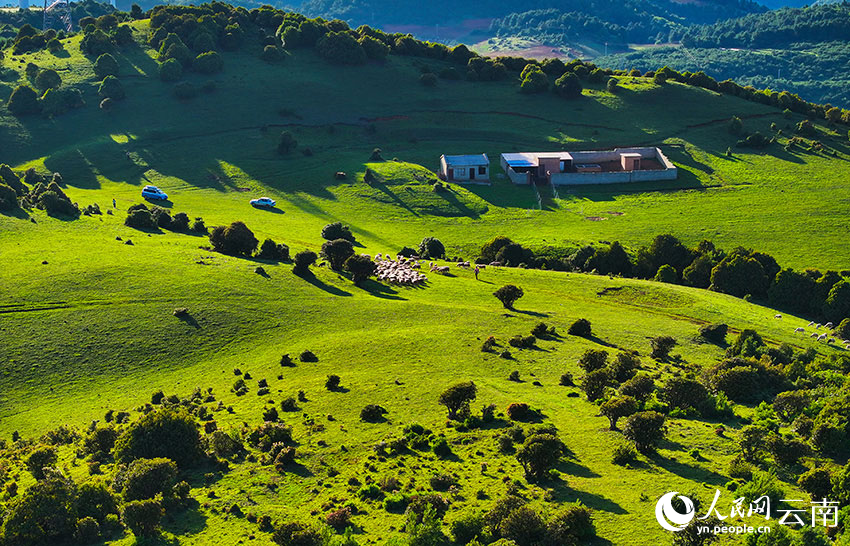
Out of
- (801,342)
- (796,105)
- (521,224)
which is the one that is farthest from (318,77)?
(801,342)

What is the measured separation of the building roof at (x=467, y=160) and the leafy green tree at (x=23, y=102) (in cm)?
8553

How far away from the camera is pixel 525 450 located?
48062 mm

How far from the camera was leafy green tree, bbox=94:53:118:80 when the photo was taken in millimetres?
172875

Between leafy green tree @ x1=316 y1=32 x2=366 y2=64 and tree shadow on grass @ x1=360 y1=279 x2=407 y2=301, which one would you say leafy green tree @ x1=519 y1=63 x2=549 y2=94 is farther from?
tree shadow on grass @ x1=360 y1=279 x2=407 y2=301

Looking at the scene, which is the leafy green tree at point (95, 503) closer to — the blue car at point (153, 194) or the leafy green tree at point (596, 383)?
the leafy green tree at point (596, 383)

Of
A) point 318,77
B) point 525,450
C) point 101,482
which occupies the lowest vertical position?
point 101,482

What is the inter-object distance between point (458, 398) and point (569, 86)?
136323 millimetres

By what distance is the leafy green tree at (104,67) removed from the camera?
173 meters

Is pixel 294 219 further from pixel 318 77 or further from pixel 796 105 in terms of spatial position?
pixel 796 105

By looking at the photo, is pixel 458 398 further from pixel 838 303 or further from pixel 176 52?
pixel 176 52

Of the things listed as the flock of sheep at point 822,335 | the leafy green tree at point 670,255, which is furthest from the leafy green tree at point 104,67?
→ the flock of sheep at point 822,335

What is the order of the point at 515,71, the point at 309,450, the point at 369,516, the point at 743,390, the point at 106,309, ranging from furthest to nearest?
the point at 515,71 < the point at 106,309 < the point at 743,390 < the point at 309,450 < the point at 369,516

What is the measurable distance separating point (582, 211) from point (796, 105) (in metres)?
78.9

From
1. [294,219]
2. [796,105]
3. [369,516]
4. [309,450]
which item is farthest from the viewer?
[796,105]
